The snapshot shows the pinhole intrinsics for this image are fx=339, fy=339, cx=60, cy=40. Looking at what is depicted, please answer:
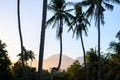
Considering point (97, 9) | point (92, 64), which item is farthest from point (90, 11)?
point (92, 64)

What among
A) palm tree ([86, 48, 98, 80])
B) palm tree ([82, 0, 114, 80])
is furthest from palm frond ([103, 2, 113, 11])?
palm tree ([86, 48, 98, 80])

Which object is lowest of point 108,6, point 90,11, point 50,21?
point 50,21

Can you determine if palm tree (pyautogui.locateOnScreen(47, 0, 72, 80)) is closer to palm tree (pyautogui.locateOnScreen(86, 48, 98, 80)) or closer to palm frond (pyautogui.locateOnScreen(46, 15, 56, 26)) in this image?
palm frond (pyautogui.locateOnScreen(46, 15, 56, 26))

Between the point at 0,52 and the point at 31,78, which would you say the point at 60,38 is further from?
the point at 31,78

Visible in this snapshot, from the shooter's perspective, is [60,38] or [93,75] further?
[93,75]

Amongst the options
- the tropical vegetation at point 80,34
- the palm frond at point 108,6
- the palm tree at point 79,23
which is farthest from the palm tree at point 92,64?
the palm frond at point 108,6

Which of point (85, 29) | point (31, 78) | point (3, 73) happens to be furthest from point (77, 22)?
point (31, 78)

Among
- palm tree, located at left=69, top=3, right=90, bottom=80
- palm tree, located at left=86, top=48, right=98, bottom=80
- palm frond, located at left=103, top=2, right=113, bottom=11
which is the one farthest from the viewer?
palm tree, located at left=86, top=48, right=98, bottom=80

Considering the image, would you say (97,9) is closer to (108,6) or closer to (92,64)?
(108,6)

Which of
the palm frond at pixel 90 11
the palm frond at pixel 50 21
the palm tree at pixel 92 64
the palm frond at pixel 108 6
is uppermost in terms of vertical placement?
the palm frond at pixel 108 6

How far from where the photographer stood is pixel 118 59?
5056cm

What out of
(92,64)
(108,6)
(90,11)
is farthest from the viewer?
(92,64)

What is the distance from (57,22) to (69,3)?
11.3 feet

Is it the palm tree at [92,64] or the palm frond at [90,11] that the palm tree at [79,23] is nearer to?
the palm frond at [90,11]
